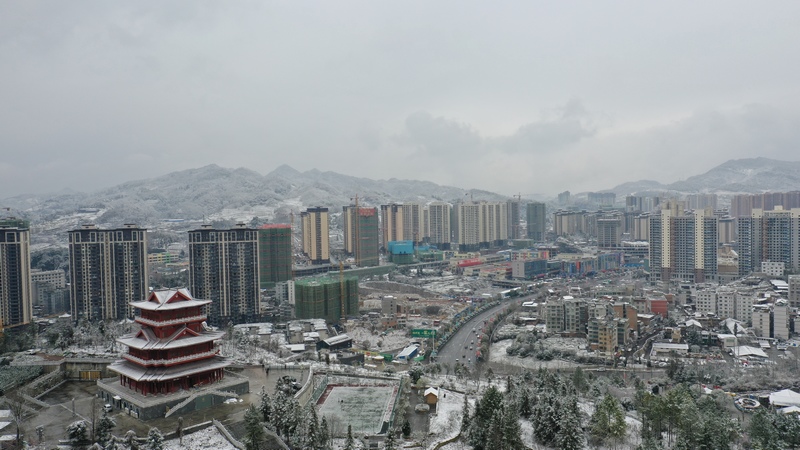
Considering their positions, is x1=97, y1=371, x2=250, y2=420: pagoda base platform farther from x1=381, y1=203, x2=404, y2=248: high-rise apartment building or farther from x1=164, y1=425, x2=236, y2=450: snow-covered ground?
x1=381, y1=203, x2=404, y2=248: high-rise apartment building

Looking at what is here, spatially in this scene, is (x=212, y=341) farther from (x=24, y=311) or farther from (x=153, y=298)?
(x=24, y=311)

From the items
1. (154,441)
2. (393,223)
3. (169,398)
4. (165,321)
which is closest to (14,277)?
(165,321)

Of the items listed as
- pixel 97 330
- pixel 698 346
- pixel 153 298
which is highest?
pixel 153 298

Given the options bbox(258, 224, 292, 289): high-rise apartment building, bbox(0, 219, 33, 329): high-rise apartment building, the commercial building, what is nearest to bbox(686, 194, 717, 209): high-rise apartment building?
bbox(258, 224, 292, 289): high-rise apartment building

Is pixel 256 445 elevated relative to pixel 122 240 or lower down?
lower down

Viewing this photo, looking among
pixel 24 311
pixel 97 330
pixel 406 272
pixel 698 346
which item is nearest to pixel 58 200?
pixel 406 272

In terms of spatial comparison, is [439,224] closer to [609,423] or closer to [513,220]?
[513,220]
